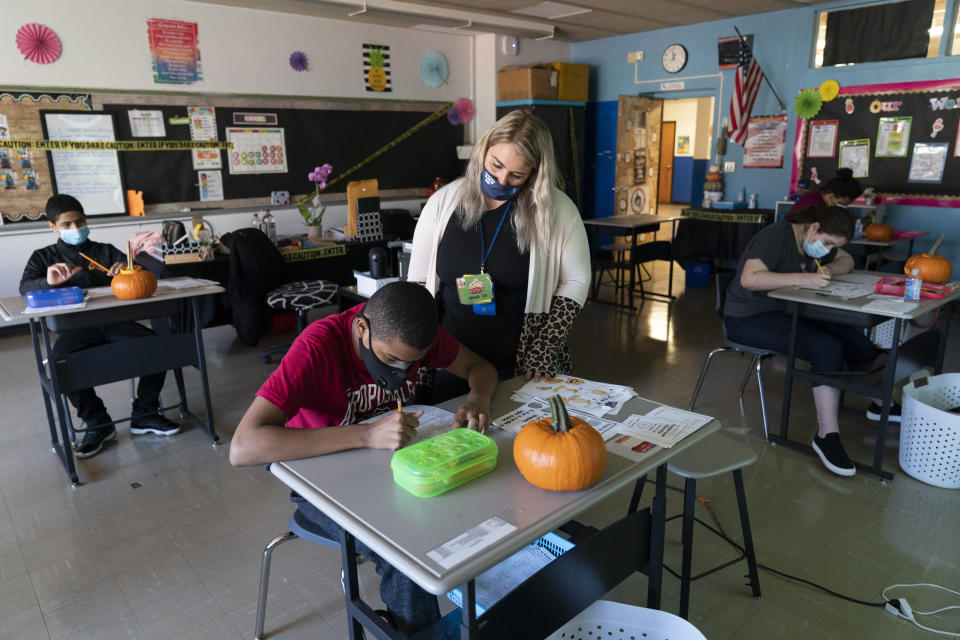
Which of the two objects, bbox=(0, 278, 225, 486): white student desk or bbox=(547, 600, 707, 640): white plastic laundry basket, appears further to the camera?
bbox=(0, 278, 225, 486): white student desk

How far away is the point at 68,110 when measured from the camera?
202 inches

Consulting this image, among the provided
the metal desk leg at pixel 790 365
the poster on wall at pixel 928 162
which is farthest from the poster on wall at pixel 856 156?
the metal desk leg at pixel 790 365

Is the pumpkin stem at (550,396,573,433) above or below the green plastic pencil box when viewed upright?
above

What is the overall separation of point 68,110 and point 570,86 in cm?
520

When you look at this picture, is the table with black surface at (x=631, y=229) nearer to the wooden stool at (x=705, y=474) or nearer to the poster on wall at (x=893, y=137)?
the poster on wall at (x=893, y=137)

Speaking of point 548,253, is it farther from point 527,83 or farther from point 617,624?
point 527,83

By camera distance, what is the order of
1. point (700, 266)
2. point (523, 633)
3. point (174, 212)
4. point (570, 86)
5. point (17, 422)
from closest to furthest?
point (523, 633)
point (17, 422)
point (174, 212)
point (700, 266)
point (570, 86)

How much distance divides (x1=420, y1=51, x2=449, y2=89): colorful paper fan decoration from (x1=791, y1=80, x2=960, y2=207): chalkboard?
12.6 feet

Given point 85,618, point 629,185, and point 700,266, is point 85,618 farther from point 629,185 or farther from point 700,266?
point 629,185

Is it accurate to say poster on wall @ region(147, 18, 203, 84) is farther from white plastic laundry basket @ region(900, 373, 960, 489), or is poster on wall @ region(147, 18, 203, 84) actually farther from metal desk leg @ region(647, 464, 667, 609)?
white plastic laundry basket @ region(900, 373, 960, 489)

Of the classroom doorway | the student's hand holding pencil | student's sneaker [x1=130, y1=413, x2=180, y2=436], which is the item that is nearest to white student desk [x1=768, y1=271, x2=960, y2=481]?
student's sneaker [x1=130, y1=413, x2=180, y2=436]

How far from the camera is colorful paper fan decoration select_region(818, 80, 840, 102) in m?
6.08

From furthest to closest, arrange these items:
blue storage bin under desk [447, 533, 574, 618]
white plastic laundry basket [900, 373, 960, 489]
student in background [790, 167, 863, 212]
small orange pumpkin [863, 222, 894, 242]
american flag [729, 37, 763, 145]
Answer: american flag [729, 37, 763, 145], small orange pumpkin [863, 222, 894, 242], student in background [790, 167, 863, 212], white plastic laundry basket [900, 373, 960, 489], blue storage bin under desk [447, 533, 574, 618]

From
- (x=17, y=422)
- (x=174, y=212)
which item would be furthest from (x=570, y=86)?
(x=17, y=422)
